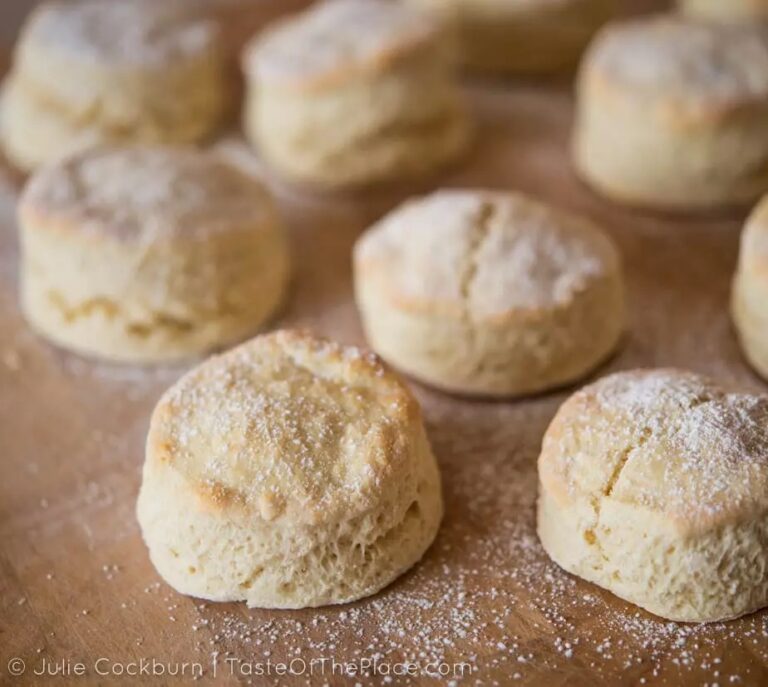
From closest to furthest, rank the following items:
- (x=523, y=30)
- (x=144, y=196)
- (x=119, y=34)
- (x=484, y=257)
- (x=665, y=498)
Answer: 1. (x=665, y=498)
2. (x=484, y=257)
3. (x=144, y=196)
4. (x=119, y=34)
5. (x=523, y=30)

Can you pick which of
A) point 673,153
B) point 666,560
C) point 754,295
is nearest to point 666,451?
point 666,560

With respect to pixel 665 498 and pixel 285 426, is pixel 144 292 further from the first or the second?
pixel 665 498

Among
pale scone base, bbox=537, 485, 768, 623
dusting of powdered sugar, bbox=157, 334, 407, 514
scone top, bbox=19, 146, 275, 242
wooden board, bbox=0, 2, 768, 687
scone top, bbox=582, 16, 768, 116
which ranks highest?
scone top, bbox=582, 16, 768, 116

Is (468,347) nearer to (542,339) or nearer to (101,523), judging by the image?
(542,339)

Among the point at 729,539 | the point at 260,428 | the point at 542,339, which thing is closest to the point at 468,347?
the point at 542,339

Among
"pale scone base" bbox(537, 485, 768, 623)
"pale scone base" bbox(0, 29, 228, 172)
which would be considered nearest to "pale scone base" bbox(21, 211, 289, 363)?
"pale scone base" bbox(0, 29, 228, 172)

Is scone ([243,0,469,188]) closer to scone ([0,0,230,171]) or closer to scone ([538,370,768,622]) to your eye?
scone ([0,0,230,171])

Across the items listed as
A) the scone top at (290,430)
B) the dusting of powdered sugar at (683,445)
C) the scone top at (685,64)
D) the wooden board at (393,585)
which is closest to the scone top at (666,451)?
the dusting of powdered sugar at (683,445)
